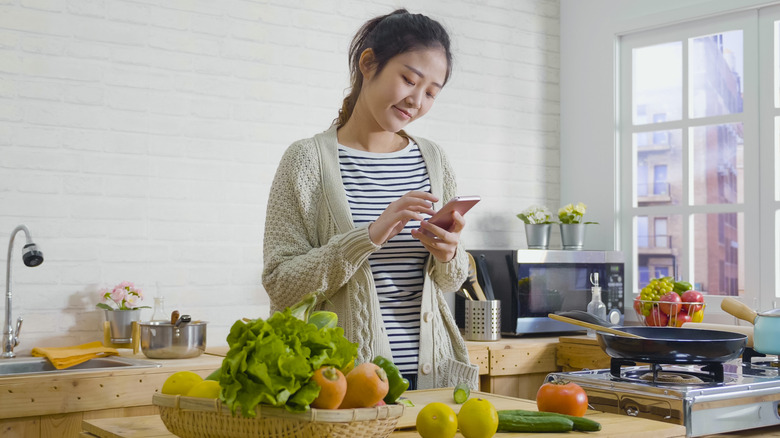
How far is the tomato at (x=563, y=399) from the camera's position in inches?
62.6

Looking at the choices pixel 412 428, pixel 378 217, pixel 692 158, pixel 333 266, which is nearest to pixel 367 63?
pixel 378 217

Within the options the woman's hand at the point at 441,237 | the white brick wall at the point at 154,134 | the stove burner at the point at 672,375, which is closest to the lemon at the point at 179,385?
the woman's hand at the point at 441,237

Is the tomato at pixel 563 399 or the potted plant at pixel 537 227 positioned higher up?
the potted plant at pixel 537 227

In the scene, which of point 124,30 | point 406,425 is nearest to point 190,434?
point 406,425

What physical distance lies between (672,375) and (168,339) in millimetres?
1716

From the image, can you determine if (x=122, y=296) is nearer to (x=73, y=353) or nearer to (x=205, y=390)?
(x=73, y=353)

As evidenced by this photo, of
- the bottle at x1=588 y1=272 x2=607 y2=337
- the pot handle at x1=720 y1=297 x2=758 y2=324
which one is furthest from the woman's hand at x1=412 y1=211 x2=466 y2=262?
the bottle at x1=588 y1=272 x2=607 y2=337

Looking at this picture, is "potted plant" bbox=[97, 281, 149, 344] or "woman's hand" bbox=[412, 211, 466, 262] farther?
"potted plant" bbox=[97, 281, 149, 344]

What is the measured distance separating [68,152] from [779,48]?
3.18 meters

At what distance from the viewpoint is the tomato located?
1590 mm

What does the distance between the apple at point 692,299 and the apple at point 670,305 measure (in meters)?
0.05

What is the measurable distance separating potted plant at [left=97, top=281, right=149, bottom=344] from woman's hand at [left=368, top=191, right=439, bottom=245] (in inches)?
68.6

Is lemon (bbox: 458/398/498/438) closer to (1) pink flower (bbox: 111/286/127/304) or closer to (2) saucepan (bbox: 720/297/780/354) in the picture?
(2) saucepan (bbox: 720/297/780/354)

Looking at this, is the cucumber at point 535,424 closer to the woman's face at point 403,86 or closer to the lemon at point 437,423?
the lemon at point 437,423
